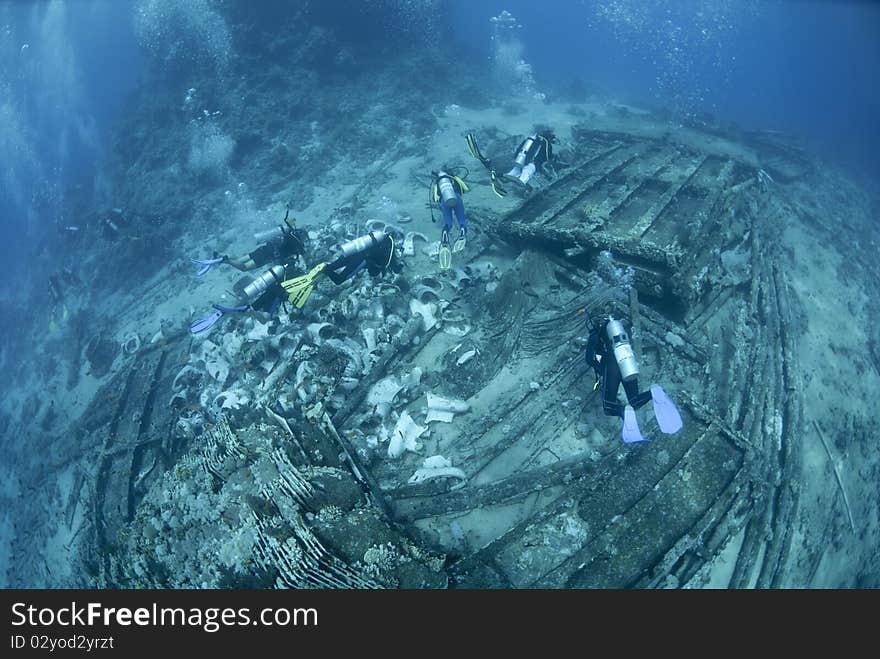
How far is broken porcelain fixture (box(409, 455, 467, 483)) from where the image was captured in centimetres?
520

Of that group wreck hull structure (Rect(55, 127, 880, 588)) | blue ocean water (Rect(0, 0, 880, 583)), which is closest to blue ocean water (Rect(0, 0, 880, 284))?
blue ocean water (Rect(0, 0, 880, 583))

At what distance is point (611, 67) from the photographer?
4603 cm

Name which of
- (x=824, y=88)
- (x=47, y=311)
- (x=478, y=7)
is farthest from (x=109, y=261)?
(x=824, y=88)

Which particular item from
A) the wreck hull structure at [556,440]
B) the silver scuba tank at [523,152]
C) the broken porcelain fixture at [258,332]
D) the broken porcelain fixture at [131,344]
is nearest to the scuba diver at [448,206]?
the wreck hull structure at [556,440]

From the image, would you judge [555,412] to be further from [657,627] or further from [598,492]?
[657,627]

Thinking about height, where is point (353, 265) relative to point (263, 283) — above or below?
below

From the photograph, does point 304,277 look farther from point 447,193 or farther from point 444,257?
point 447,193

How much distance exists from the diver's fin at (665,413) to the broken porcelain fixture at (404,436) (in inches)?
121

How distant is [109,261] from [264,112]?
375 inches

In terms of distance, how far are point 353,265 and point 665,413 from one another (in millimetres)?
5668

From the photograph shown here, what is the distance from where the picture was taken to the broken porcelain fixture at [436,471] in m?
5.20

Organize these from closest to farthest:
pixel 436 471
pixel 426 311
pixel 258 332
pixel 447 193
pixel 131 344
A: pixel 436 471 → pixel 426 311 → pixel 258 332 → pixel 447 193 → pixel 131 344

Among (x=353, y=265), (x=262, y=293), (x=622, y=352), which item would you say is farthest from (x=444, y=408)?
(x=262, y=293)

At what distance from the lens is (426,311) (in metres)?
7.45
